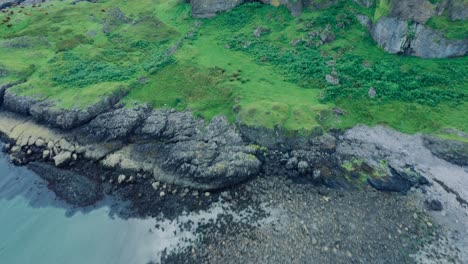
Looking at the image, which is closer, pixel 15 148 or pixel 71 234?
pixel 71 234

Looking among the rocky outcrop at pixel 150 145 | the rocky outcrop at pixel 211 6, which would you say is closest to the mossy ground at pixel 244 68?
the rocky outcrop at pixel 211 6

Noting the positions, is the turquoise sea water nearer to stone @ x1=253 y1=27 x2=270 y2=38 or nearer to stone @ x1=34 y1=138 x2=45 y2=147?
stone @ x1=34 y1=138 x2=45 y2=147

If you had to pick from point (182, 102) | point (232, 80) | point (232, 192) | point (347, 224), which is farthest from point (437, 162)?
point (182, 102)

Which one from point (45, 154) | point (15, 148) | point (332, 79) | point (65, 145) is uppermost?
point (332, 79)

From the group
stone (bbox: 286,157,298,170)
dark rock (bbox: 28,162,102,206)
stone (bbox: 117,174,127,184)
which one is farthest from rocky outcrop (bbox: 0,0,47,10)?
stone (bbox: 286,157,298,170)

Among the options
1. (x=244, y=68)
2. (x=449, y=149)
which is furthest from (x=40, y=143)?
(x=449, y=149)

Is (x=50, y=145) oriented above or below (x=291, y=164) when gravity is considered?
below

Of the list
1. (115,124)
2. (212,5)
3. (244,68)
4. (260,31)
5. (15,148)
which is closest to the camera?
(115,124)

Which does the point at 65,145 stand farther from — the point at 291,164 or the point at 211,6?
the point at 211,6
